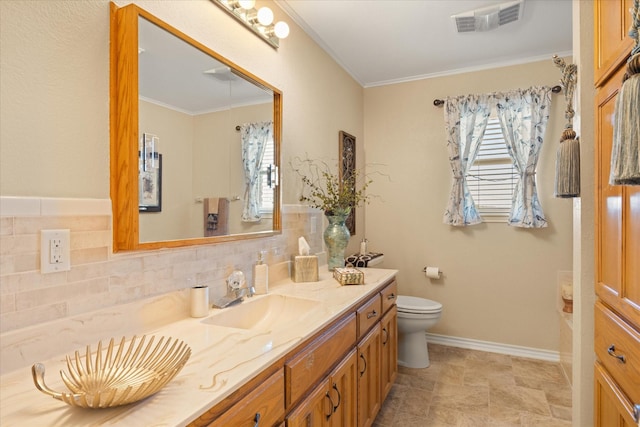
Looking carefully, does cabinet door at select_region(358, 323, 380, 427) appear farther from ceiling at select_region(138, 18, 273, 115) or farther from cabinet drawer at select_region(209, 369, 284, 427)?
ceiling at select_region(138, 18, 273, 115)

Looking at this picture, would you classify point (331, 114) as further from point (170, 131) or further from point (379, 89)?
point (170, 131)

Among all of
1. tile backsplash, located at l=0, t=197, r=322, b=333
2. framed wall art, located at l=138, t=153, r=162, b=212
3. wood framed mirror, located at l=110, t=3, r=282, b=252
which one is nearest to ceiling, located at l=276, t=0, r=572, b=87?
wood framed mirror, located at l=110, t=3, r=282, b=252

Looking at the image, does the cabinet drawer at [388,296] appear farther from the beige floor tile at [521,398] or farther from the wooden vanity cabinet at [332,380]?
the beige floor tile at [521,398]

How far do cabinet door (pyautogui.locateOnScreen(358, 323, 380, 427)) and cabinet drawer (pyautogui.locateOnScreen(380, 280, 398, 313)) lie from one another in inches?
6.4

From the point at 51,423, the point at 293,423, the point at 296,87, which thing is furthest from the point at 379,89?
the point at 51,423

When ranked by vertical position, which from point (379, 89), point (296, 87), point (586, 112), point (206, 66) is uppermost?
point (379, 89)

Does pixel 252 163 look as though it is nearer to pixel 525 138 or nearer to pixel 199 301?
pixel 199 301

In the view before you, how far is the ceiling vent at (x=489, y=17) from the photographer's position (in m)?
2.16

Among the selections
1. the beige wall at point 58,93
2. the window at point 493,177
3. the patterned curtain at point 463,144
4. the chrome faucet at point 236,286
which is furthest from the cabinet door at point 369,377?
the window at point 493,177

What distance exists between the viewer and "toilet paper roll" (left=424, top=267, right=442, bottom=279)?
122 inches

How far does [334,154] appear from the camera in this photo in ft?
9.25

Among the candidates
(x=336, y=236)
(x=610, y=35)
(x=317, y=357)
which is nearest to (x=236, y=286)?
(x=317, y=357)

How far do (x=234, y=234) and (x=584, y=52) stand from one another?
71.7 inches

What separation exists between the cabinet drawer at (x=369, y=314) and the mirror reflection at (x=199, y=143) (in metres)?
0.69
